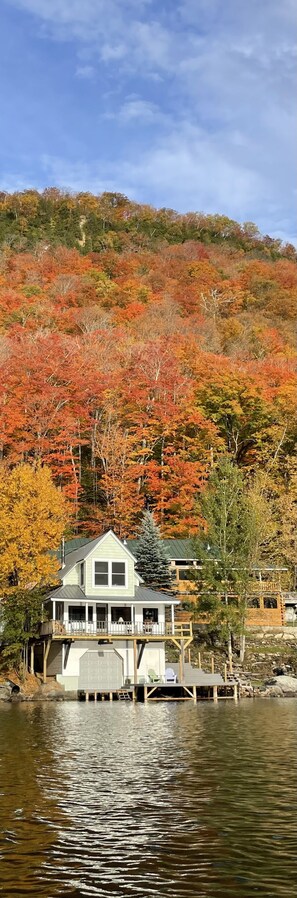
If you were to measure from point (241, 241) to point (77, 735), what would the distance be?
12566 centimetres

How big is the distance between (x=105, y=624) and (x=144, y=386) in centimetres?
2445

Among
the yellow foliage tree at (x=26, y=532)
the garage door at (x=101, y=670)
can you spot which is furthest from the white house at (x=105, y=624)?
the yellow foliage tree at (x=26, y=532)

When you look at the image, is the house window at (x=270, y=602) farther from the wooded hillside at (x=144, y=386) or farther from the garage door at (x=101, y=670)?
the garage door at (x=101, y=670)

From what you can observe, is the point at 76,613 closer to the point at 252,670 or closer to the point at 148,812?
the point at 252,670

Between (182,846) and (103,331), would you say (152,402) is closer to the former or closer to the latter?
(103,331)

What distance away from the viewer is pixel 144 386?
6500 centimetres

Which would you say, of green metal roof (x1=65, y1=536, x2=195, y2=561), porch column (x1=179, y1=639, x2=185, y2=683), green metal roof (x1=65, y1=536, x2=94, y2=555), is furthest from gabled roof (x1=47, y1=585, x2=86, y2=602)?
green metal roof (x1=65, y1=536, x2=94, y2=555)

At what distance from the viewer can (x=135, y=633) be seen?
1746 inches

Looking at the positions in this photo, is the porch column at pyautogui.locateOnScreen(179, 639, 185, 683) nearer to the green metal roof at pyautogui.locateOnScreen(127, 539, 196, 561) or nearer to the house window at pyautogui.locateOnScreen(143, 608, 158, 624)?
the house window at pyautogui.locateOnScreen(143, 608, 158, 624)

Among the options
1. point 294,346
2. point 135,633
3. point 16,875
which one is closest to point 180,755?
point 16,875

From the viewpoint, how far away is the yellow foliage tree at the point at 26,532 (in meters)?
43.0

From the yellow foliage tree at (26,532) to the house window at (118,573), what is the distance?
10.9 feet

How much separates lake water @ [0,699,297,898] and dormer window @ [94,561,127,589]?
716 inches

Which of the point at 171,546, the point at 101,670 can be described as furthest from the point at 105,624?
the point at 171,546
